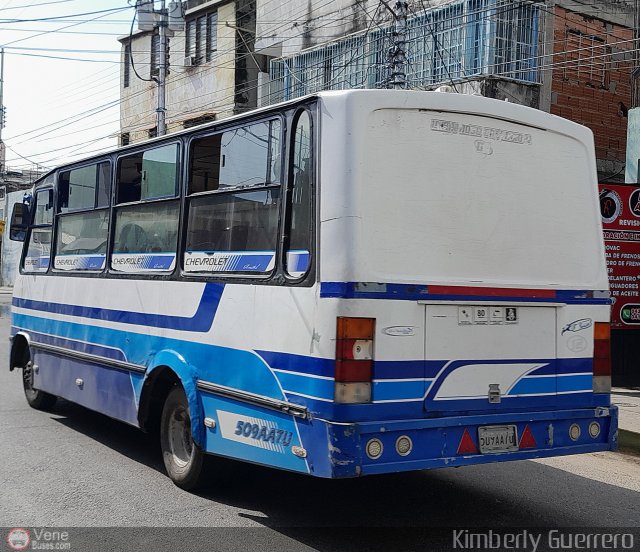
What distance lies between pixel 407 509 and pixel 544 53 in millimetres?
14416

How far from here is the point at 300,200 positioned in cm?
522

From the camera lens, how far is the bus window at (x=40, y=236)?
9.07 meters

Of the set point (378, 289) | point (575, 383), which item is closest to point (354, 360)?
point (378, 289)

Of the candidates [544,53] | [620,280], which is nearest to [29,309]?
[620,280]

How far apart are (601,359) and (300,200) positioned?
247cm

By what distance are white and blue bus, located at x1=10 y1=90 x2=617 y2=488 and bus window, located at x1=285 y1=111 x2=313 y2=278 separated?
13 millimetres

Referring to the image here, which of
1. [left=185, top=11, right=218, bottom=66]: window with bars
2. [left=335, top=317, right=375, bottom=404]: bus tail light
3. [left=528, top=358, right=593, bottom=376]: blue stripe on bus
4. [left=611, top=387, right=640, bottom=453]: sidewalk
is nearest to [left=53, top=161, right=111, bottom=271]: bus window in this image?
[left=335, top=317, right=375, bottom=404]: bus tail light

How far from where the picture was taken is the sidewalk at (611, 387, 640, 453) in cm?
866

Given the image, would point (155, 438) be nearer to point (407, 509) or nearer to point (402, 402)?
point (407, 509)

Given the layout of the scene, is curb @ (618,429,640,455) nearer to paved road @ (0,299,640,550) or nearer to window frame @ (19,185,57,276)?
paved road @ (0,299,640,550)

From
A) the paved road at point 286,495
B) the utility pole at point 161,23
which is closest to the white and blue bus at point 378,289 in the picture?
the paved road at point 286,495

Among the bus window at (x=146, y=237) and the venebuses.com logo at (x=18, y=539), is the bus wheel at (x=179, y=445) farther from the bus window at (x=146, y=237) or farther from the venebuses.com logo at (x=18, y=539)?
the venebuses.com logo at (x=18, y=539)

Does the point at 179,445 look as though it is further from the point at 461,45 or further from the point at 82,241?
the point at 461,45

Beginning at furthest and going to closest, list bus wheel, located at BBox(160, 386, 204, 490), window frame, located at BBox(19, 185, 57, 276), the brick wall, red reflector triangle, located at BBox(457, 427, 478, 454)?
1. the brick wall
2. window frame, located at BBox(19, 185, 57, 276)
3. bus wheel, located at BBox(160, 386, 204, 490)
4. red reflector triangle, located at BBox(457, 427, 478, 454)
